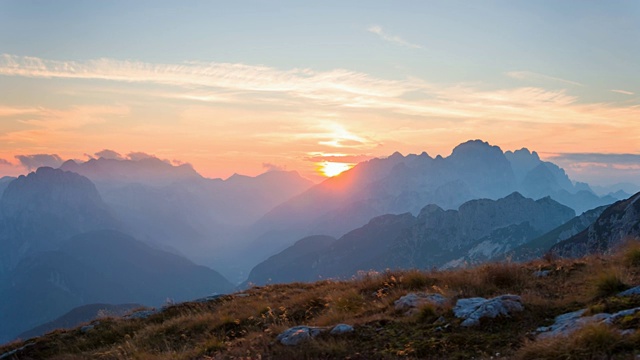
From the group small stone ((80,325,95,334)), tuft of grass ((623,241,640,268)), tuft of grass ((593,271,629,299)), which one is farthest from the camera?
small stone ((80,325,95,334))

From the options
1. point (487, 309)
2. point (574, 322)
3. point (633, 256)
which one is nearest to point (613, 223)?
point (633, 256)

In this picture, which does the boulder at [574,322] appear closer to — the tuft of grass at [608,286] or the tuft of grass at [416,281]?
the tuft of grass at [608,286]

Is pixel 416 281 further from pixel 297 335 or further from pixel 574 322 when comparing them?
pixel 574 322

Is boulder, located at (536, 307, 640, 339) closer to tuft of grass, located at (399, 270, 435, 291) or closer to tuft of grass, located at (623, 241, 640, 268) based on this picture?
tuft of grass, located at (623, 241, 640, 268)

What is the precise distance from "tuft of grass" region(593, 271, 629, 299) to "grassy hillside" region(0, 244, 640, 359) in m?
0.02

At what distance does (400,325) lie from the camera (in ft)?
36.0

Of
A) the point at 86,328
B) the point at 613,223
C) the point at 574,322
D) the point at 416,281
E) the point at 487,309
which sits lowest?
the point at 613,223

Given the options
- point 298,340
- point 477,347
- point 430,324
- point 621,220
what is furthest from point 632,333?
point 621,220

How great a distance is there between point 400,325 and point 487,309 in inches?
88.1

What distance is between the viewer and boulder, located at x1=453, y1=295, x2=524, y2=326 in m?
10.1

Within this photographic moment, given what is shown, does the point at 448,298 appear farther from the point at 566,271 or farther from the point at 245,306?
the point at 245,306

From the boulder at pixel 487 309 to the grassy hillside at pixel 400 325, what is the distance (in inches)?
6.7

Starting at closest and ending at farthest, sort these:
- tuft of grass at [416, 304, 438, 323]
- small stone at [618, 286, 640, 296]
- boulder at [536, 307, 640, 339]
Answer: boulder at [536, 307, 640, 339] < small stone at [618, 286, 640, 296] < tuft of grass at [416, 304, 438, 323]

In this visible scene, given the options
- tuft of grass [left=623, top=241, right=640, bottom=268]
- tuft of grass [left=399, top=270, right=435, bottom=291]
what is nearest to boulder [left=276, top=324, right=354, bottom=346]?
tuft of grass [left=399, top=270, right=435, bottom=291]
